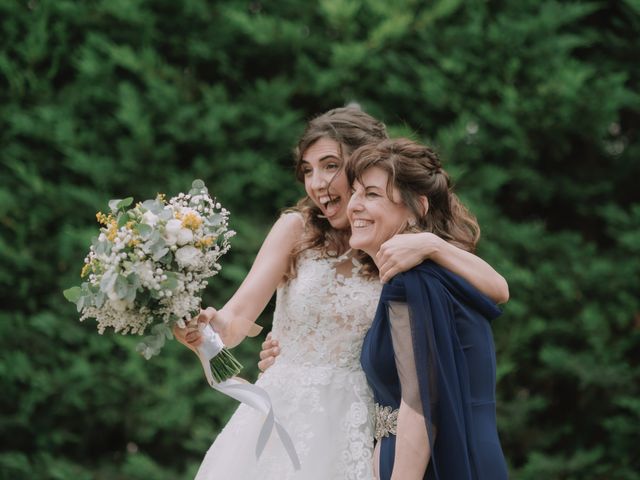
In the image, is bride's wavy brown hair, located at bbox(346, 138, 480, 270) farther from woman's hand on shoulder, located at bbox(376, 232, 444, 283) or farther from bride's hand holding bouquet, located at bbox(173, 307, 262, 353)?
bride's hand holding bouquet, located at bbox(173, 307, 262, 353)

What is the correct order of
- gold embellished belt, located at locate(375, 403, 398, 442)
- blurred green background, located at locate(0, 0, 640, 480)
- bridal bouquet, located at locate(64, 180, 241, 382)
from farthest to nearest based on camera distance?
blurred green background, located at locate(0, 0, 640, 480), gold embellished belt, located at locate(375, 403, 398, 442), bridal bouquet, located at locate(64, 180, 241, 382)

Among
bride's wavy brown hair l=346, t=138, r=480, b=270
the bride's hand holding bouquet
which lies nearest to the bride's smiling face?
bride's wavy brown hair l=346, t=138, r=480, b=270

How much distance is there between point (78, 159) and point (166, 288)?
2.94 meters

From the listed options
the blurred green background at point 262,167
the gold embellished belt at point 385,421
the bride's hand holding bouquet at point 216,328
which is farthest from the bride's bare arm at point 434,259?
the blurred green background at point 262,167

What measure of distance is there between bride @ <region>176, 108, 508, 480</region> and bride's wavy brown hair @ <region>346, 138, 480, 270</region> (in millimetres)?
218

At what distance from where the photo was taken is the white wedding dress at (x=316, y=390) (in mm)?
3098

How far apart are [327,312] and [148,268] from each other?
889 mm

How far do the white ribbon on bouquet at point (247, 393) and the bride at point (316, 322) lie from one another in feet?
0.18

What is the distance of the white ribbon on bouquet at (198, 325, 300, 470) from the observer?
307 cm

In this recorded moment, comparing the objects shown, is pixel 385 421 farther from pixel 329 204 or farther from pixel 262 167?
pixel 262 167

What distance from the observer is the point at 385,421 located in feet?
9.65

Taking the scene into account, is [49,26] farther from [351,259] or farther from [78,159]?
[351,259]

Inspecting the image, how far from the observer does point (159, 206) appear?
2887 millimetres

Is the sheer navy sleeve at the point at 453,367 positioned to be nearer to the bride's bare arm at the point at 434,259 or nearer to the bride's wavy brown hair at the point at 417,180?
the bride's bare arm at the point at 434,259
